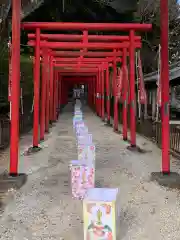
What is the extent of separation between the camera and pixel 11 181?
5.74 metres

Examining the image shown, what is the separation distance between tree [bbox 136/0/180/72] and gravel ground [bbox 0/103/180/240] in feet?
34.8

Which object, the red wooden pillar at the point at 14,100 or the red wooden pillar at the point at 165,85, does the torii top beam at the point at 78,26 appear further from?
the red wooden pillar at the point at 165,85

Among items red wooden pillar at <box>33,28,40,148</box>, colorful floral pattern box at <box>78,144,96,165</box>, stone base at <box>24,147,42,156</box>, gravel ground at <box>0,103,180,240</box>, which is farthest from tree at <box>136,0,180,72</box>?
colorful floral pattern box at <box>78,144,96,165</box>

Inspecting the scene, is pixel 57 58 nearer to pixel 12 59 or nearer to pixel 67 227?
pixel 12 59

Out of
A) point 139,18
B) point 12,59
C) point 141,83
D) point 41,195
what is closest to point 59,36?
point 141,83

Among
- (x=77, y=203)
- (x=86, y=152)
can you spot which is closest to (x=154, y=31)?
(x=86, y=152)

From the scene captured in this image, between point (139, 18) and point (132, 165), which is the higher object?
point (139, 18)

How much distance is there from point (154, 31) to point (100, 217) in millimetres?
16364

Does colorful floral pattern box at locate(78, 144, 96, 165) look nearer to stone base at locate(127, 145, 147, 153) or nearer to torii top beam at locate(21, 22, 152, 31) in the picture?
torii top beam at locate(21, 22, 152, 31)

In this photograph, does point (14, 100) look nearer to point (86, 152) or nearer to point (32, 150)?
point (86, 152)

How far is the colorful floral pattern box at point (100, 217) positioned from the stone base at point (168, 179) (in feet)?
7.96

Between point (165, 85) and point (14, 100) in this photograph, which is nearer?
point (14, 100)

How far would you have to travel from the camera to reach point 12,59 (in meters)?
6.07

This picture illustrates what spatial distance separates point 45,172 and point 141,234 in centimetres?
339
